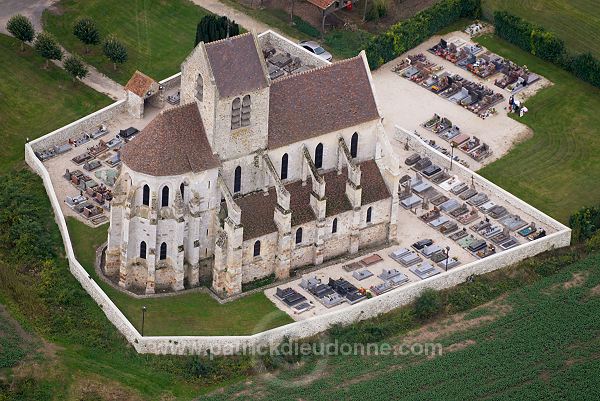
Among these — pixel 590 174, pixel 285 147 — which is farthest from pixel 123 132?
pixel 590 174

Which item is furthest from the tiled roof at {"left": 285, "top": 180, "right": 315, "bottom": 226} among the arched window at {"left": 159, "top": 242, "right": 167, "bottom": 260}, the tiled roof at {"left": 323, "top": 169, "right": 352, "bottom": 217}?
the arched window at {"left": 159, "top": 242, "right": 167, "bottom": 260}

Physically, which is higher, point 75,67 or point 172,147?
point 172,147

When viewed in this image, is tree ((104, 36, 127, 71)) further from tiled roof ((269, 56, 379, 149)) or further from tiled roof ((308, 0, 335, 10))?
tiled roof ((269, 56, 379, 149))

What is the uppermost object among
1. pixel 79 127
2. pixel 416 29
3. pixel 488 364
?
pixel 416 29

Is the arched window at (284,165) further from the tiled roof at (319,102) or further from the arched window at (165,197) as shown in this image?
the arched window at (165,197)

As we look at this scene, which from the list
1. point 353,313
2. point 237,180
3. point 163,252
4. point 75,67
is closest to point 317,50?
point 75,67

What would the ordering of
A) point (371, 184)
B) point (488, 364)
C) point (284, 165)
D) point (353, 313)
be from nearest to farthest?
1. point (488, 364)
2. point (353, 313)
3. point (284, 165)
4. point (371, 184)

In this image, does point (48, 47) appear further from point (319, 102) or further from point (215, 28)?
point (319, 102)
